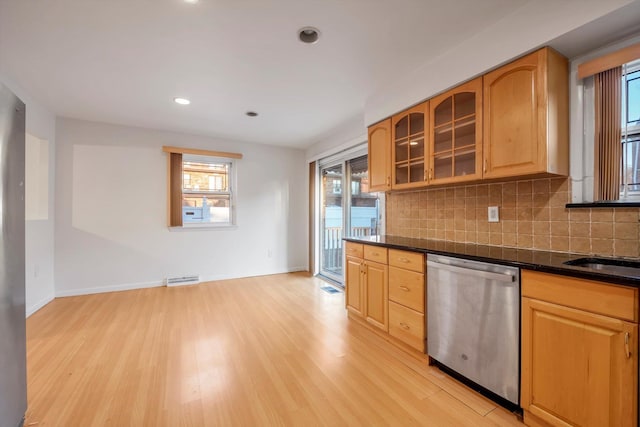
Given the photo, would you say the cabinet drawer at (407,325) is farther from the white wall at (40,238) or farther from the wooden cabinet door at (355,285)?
the white wall at (40,238)

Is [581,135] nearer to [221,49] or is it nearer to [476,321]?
[476,321]

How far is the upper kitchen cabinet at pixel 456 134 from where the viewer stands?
77.1 inches

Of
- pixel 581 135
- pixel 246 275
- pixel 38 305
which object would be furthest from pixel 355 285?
pixel 38 305

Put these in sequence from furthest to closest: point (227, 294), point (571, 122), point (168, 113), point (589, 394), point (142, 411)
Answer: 1. point (227, 294)
2. point (168, 113)
3. point (571, 122)
4. point (142, 411)
5. point (589, 394)

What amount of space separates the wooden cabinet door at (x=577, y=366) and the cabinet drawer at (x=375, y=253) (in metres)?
1.09

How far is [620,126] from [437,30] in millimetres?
1275

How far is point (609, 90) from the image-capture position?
63.3 inches

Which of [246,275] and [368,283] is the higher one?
[368,283]

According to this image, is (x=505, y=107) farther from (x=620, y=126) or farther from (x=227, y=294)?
(x=227, y=294)

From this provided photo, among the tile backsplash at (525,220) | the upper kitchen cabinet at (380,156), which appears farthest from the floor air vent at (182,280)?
the tile backsplash at (525,220)

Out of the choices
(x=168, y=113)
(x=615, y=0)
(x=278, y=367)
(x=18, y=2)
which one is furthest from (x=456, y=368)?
(x=168, y=113)

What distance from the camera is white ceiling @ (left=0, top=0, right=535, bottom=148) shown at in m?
1.67

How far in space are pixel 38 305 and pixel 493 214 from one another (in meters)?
4.92

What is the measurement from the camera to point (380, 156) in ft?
9.35
